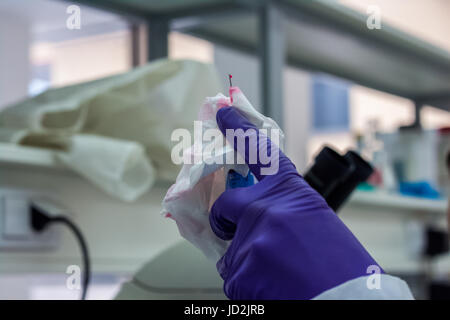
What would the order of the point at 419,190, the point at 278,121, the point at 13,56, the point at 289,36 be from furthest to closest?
the point at 13,56 < the point at 419,190 < the point at 289,36 < the point at 278,121

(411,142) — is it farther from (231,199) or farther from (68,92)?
(231,199)

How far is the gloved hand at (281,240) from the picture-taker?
14.5 inches

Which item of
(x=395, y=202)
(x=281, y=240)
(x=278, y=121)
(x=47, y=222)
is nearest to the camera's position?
(x=281, y=240)

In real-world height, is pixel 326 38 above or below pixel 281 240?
above

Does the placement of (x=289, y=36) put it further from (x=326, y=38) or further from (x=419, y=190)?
(x=419, y=190)

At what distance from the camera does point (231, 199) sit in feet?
1.32

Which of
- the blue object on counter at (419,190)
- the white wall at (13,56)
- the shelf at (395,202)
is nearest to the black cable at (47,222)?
the shelf at (395,202)

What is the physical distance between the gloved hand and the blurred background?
91 millimetres

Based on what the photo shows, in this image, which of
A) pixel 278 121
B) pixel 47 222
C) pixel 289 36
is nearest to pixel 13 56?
pixel 289 36

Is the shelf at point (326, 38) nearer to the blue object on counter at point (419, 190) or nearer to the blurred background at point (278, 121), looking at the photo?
the blurred background at point (278, 121)

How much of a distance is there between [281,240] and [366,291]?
6cm

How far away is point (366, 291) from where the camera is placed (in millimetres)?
377

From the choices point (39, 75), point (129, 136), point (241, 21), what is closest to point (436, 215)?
point (241, 21)

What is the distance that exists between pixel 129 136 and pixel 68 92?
145mm
